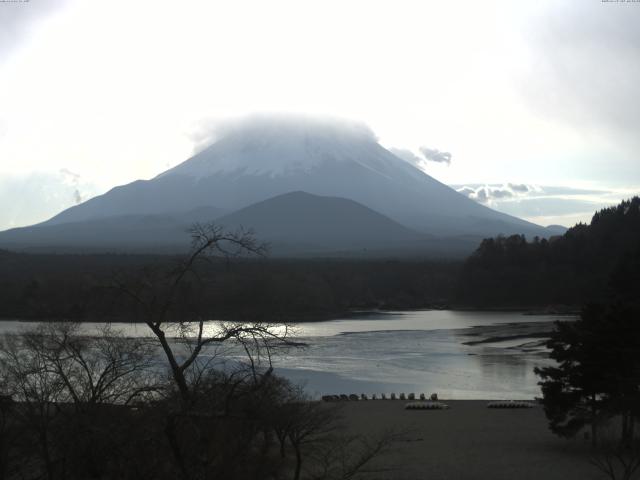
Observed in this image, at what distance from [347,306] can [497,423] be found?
1348 inches

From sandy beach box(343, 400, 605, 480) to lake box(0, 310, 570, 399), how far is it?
177 centimetres

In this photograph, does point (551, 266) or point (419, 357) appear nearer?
point (419, 357)

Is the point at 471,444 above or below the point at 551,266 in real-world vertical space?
below

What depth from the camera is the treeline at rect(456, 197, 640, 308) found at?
45.5 m

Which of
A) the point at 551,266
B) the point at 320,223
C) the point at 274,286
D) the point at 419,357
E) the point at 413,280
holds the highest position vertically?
the point at 320,223

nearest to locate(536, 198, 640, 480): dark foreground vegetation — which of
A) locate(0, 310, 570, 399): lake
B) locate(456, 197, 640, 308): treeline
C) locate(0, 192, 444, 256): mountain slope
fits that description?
locate(0, 310, 570, 399): lake

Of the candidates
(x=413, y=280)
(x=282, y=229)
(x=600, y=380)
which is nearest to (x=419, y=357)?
(x=600, y=380)

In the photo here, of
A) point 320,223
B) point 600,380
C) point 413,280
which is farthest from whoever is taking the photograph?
point 320,223

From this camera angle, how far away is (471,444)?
41.7 feet

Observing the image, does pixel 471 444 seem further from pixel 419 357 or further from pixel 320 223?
pixel 320 223

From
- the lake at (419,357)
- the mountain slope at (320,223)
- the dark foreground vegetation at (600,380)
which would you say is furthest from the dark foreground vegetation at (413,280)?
the mountain slope at (320,223)

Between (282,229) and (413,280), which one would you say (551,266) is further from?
(282,229)

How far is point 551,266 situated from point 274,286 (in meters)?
16.7

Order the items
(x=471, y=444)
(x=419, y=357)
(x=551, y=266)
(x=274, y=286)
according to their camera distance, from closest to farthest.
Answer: (x=471, y=444)
(x=419, y=357)
(x=274, y=286)
(x=551, y=266)
